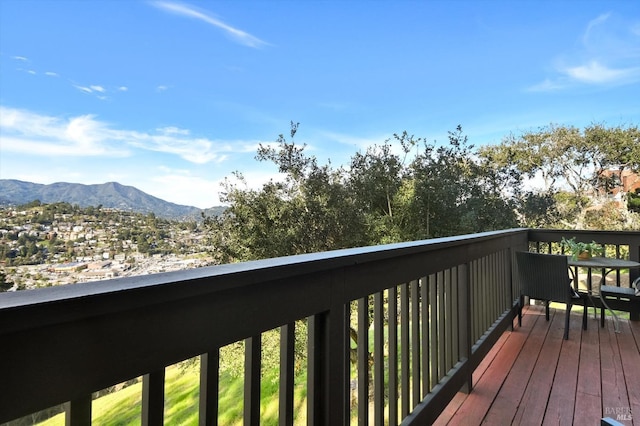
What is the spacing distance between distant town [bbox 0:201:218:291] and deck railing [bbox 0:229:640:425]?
610 cm

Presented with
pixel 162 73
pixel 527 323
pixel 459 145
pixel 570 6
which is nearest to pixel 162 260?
pixel 527 323

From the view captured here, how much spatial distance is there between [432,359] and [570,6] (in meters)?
11.9

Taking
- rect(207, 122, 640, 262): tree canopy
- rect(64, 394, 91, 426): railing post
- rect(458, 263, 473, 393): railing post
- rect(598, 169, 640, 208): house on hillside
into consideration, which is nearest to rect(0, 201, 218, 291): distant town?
rect(207, 122, 640, 262): tree canopy

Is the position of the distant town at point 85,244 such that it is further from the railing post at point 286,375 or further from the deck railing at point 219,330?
the railing post at point 286,375

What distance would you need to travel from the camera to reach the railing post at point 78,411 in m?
0.58

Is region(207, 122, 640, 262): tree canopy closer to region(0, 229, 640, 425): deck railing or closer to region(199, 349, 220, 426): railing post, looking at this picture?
region(0, 229, 640, 425): deck railing

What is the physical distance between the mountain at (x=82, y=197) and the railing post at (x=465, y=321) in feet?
32.1

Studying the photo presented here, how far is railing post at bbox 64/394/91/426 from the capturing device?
0.58 meters

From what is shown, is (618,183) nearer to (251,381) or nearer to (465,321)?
(465,321)

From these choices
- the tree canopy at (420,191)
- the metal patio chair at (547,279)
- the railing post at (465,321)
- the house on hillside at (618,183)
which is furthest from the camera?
the house on hillside at (618,183)

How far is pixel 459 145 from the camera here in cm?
1388

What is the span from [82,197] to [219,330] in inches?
545

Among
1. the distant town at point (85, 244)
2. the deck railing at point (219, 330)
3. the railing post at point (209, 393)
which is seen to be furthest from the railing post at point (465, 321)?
the distant town at point (85, 244)

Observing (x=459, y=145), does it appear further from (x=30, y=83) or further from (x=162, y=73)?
(x=30, y=83)
